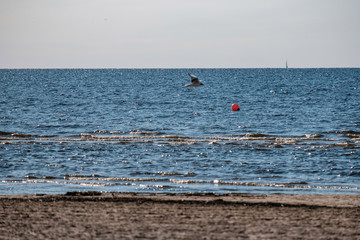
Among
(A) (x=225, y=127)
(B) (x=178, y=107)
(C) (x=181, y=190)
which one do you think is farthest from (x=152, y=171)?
(B) (x=178, y=107)

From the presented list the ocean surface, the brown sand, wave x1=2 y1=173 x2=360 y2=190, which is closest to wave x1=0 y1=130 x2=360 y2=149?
the ocean surface

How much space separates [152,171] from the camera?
20.4 m

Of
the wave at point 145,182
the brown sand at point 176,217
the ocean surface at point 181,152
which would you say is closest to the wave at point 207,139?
the ocean surface at point 181,152

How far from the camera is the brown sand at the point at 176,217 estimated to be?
9.64 meters

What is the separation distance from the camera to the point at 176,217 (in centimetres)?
1106

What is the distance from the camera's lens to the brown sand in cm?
964

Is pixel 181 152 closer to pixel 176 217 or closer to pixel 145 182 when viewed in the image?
pixel 145 182

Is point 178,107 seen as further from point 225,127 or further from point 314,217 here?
point 314,217

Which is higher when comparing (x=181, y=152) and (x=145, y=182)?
(x=181, y=152)

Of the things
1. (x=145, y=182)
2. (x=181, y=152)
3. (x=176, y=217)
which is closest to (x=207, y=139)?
(x=181, y=152)

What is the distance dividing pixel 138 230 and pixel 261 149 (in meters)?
16.6

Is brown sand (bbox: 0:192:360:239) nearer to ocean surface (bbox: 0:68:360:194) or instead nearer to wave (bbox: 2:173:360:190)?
→ ocean surface (bbox: 0:68:360:194)

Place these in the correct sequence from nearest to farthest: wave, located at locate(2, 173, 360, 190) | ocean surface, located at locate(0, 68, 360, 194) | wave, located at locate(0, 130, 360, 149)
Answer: wave, located at locate(2, 173, 360, 190), ocean surface, located at locate(0, 68, 360, 194), wave, located at locate(0, 130, 360, 149)

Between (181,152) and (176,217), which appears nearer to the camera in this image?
(176,217)
